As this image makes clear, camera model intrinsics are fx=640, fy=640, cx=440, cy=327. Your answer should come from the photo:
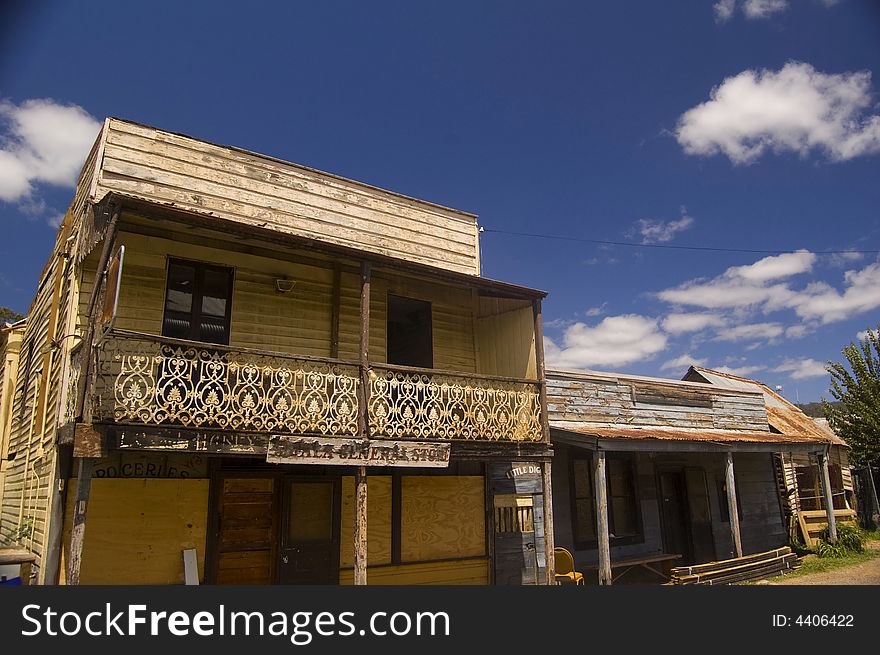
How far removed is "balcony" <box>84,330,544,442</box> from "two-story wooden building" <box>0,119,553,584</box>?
0.12ft

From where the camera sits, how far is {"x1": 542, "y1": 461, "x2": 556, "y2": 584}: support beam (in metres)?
10.2

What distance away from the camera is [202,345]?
26.8 feet

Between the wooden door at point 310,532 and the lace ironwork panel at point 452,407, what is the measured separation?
1.92 meters

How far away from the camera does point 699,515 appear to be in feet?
54.3

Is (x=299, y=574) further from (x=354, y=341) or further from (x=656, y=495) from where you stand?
(x=656, y=495)

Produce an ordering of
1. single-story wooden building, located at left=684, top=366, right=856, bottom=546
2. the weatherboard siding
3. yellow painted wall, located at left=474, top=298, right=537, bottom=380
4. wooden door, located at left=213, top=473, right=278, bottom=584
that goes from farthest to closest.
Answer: single-story wooden building, located at left=684, top=366, right=856, bottom=546 < yellow painted wall, located at left=474, top=298, right=537, bottom=380 < the weatherboard siding < wooden door, located at left=213, top=473, right=278, bottom=584

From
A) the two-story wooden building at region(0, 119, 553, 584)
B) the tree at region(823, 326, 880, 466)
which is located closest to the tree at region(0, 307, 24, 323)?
the two-story wooden building at region(0, 119, 553, 584)

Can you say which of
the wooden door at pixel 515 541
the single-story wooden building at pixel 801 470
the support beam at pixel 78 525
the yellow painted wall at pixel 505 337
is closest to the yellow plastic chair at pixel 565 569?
the wooden door at pixel 515 541

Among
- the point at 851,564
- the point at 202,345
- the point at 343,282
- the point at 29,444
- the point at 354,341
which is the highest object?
the point at 343,282

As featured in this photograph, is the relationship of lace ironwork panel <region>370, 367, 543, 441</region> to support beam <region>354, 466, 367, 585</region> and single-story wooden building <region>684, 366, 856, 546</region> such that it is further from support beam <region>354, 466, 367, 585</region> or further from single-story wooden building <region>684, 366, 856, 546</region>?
single-story wooden building <region>684, 366, 856, 546</region>

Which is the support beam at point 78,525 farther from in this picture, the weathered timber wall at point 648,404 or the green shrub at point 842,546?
the green shrub at point 842,546

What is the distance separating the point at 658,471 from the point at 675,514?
1.33 meters

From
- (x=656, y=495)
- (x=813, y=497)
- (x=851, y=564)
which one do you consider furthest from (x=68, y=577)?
(x=813, y=497)

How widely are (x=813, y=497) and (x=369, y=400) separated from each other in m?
17.7
